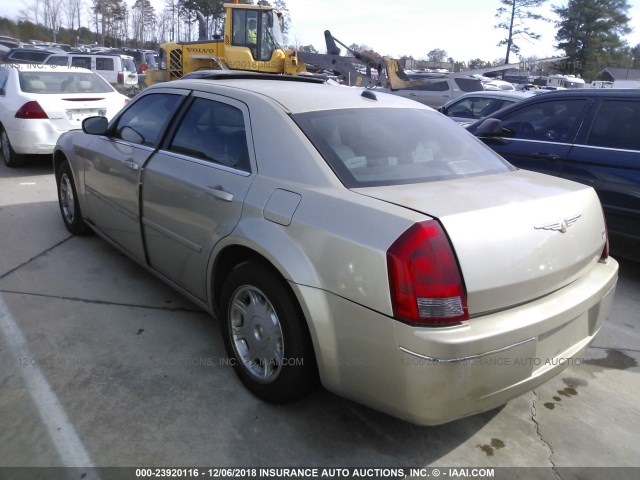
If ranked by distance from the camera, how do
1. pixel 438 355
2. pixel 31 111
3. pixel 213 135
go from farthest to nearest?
pixel 31 111 < pixel 213 135 < pixel 438 355

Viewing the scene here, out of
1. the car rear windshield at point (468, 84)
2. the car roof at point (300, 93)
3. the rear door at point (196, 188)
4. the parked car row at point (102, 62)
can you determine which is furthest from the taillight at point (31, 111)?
the car rear windshield at point (468, 84)

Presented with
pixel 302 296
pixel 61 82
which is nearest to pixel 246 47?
pixel 61 82

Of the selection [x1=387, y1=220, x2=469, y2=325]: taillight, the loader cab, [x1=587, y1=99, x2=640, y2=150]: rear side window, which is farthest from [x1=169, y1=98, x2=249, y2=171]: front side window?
the loader cab

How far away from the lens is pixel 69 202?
16.6 feet

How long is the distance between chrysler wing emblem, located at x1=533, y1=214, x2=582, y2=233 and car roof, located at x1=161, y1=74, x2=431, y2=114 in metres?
1.28

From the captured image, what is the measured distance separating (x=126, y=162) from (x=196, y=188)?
1.01 metres

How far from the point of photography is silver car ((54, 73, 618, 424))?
79.0 inches

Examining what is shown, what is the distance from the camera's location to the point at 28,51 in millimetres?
20938

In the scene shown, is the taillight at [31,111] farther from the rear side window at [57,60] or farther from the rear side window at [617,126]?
the rear side window at [57,60]

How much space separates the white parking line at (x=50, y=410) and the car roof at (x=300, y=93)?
1.92 m

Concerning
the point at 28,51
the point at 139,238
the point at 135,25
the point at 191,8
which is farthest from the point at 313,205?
the point at 135,25

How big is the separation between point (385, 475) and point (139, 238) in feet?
7.61

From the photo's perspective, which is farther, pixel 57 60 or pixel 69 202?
pixel 57 60

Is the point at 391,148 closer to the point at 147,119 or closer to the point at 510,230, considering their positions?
the point at 510,230
